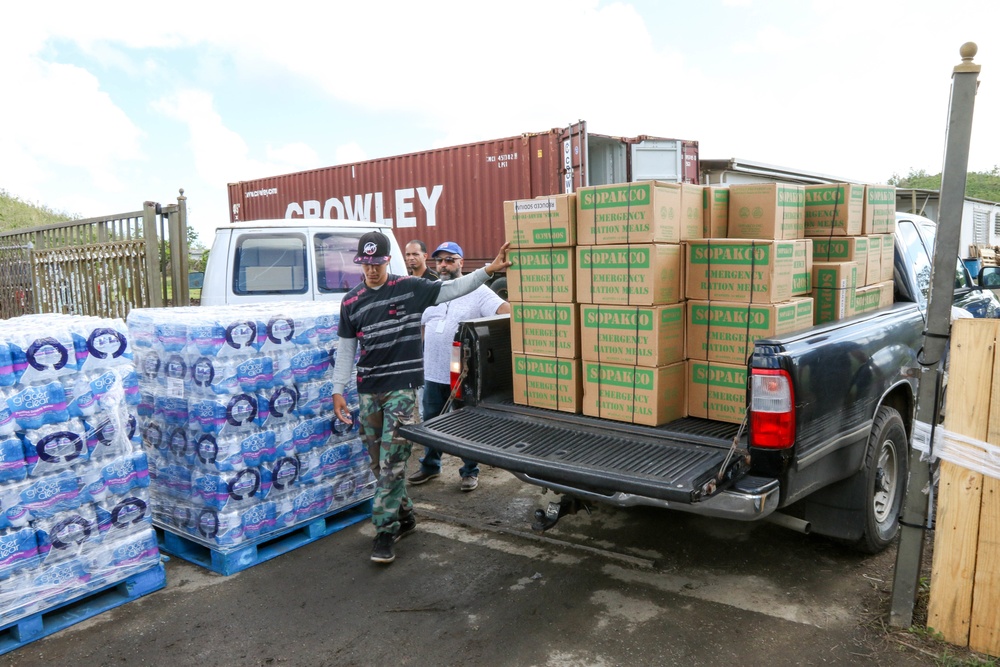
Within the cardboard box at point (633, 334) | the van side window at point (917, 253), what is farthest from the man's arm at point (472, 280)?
the van side window at point (917, 253)

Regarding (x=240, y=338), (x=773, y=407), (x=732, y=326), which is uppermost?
(x=732, y=326)

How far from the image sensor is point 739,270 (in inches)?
140

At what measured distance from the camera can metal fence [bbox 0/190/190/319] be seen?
6672 millimetres

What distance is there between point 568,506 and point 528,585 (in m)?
0.48

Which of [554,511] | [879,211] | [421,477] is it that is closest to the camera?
[554,511]

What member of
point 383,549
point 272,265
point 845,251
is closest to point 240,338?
point 383,549

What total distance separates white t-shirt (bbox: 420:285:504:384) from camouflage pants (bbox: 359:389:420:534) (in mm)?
1083

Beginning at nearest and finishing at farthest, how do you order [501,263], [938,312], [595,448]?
[938,312] < [595,448] < [501,263]

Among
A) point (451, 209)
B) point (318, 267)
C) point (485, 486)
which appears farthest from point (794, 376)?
point (451, 209)

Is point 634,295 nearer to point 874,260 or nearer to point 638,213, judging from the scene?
point 638,213

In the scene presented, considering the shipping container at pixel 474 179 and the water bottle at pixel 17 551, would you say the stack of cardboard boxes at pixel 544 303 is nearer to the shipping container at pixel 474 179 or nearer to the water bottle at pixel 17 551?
the water bottle at pixel 17 551

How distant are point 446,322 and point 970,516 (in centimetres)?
347

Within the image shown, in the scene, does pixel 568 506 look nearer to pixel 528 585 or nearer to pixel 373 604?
pixel 528 585

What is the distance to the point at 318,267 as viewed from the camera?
640 centimetres
